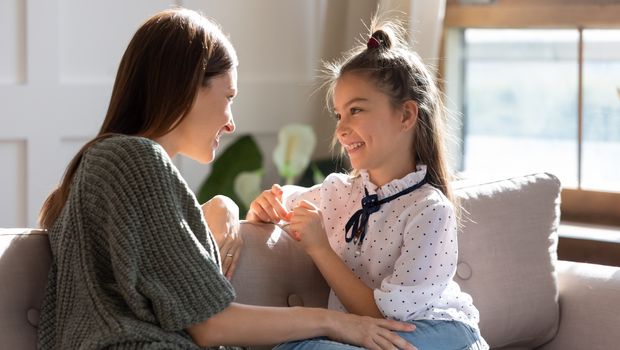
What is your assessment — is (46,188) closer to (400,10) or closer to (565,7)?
(400,10)

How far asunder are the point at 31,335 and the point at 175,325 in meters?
0.29

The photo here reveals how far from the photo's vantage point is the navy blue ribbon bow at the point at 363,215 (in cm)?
202

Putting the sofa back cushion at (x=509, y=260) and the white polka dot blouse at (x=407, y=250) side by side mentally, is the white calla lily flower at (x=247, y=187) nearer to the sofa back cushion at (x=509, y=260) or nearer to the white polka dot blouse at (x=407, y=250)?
the sofa back cushion at (x=509, y=260)

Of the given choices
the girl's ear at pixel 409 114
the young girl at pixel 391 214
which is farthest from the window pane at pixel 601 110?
the girl's ear at pixel 409 114

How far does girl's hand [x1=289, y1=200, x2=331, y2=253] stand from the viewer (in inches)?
77.1

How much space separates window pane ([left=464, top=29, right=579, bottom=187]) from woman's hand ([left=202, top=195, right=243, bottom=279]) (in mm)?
1471

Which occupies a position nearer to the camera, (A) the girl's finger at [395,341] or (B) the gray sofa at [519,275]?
(A) the girl's finger at [395,341]

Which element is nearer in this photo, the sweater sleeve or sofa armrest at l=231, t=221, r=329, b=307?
Answer: the sweater sleeve

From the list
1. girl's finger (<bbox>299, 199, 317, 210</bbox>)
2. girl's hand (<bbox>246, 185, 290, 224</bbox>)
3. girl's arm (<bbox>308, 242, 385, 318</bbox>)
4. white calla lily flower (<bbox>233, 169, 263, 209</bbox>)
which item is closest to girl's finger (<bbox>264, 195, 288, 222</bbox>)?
girl's hand (<bbox>246, 185, 290, 224</bbox>)

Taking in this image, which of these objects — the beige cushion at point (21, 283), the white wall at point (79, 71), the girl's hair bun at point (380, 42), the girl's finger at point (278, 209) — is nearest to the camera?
the beige cushion at point (21, 283)

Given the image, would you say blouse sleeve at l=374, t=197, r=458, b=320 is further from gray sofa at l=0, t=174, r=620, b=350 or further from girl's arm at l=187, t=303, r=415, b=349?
gray sofa at l=0, t=174, r=620, b=350

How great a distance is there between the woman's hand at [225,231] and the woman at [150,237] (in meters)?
0.24

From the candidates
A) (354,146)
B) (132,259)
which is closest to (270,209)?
(354,146)

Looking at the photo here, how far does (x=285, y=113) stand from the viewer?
3576mm
